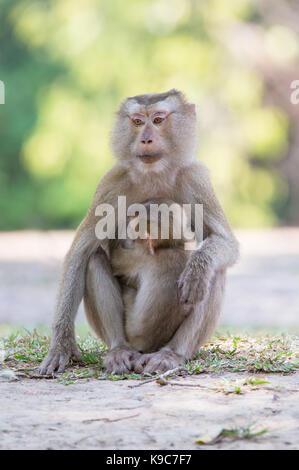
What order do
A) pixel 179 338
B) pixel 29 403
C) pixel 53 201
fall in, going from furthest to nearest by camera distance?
pixel 53 201 → pixel 179 338 → pixel 29 403

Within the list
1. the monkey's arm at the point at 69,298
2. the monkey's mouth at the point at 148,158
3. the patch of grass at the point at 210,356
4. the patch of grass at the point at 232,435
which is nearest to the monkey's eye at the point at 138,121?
the monkey's mouth at the point at 148,158

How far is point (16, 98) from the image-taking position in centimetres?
2173

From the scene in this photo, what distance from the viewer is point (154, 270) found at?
18.1 feet

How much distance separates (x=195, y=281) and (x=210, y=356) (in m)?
0.73

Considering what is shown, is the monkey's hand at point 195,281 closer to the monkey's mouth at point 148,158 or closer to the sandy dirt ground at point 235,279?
the monkey's mouth at point 148,158

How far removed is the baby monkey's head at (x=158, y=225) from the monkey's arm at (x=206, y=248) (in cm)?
Answer: 18

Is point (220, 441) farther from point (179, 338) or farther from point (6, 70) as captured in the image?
point (6, 70)

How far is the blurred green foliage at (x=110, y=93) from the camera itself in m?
19.9

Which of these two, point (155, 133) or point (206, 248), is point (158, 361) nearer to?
point (206, 248)

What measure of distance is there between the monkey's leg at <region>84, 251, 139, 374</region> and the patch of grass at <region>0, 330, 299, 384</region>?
22 cm

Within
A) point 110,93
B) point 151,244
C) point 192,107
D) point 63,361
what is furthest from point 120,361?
point 110,93

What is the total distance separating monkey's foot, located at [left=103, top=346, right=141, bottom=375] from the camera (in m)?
5.09
